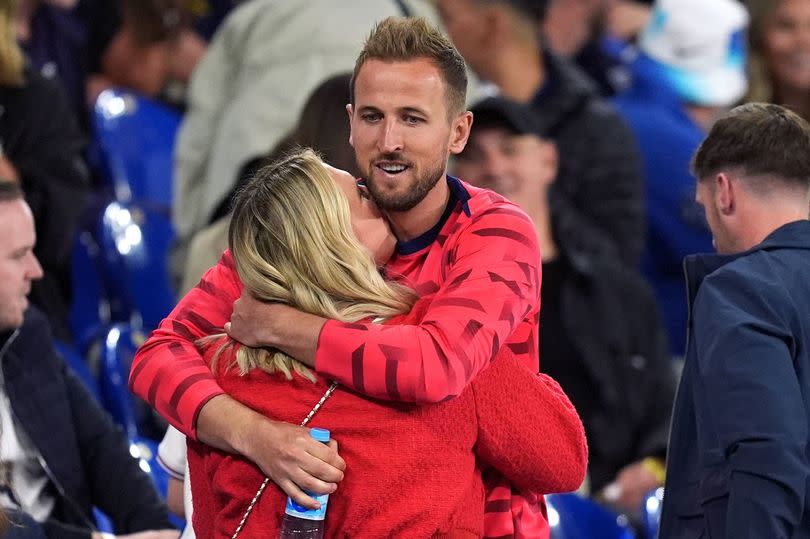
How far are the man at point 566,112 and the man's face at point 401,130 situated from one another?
9.23 feet

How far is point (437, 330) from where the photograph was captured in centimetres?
227

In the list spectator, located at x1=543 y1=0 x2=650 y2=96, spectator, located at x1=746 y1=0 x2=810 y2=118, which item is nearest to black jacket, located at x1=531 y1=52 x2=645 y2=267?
spectator, located at x1=746 y1=0 x2=810 y2=118

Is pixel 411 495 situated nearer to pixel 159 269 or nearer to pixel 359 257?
pixel 359 257

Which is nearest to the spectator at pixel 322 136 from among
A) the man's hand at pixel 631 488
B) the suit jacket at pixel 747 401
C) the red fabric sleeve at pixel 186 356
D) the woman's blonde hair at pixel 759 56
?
the red fabric sleeve at pixel 186 356

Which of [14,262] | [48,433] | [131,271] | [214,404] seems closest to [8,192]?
[14,262]

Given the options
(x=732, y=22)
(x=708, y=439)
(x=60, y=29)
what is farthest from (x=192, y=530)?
(x=732, y=22)

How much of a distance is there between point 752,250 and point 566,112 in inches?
110

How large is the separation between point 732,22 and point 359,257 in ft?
14.3

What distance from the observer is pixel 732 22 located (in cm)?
628

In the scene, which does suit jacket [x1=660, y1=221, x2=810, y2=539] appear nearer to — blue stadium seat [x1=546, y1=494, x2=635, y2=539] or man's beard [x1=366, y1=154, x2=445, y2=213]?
man's beard [x1=366, y1=154, x2=445, y2=213]

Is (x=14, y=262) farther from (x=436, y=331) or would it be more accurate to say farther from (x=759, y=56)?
(x=759, y=56)

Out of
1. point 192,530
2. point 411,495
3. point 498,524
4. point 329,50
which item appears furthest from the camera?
point 329,50

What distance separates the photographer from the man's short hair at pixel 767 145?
2963mm

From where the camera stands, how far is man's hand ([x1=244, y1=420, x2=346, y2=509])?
225cm
